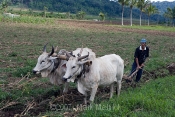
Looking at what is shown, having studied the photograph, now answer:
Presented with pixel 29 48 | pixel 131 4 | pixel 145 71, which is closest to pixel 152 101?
pixel 145 71

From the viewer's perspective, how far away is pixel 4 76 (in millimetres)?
9320

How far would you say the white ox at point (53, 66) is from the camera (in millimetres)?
7418

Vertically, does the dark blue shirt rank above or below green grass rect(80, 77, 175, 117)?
above

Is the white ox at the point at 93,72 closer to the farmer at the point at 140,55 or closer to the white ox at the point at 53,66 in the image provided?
the white ox at the point at 53,66

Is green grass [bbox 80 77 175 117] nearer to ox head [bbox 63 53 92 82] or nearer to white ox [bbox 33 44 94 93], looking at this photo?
ox head [bbox 63 53 92 82]

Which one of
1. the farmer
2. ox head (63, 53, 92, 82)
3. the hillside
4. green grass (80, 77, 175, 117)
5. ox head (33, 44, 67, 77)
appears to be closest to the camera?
green grass (80, 77, 175, 117)

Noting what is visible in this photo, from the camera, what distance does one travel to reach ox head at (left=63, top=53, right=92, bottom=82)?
6427 mm

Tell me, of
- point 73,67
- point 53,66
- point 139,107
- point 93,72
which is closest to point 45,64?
point 53,66

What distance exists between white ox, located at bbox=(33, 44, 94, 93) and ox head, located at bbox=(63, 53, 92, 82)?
2.39 feet

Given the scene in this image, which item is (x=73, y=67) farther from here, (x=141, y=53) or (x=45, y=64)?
(x=141, y=53)

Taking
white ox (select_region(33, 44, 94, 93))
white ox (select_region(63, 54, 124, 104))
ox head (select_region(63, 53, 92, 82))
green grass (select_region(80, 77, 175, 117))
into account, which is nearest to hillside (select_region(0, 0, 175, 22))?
white ox (select_region(33, 44, 94, 93))

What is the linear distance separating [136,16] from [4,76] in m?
145

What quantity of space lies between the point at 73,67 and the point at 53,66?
4.34ft

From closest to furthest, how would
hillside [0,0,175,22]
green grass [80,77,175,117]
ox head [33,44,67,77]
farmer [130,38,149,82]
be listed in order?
green grass [80,77,175,117]
ox head [33,44,67,77]
farmer [130,38,149,82]
hillside [0,0,175,22]
